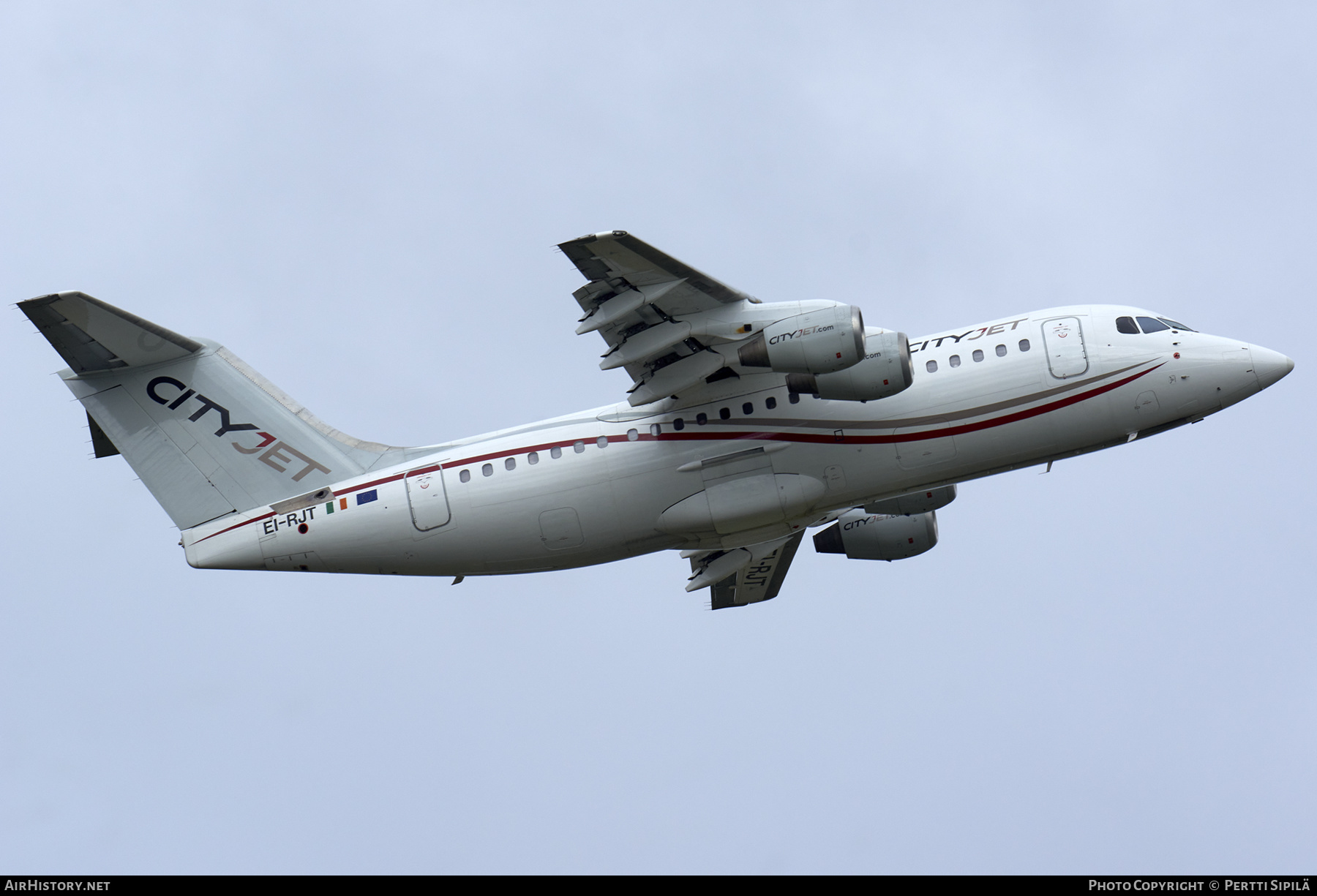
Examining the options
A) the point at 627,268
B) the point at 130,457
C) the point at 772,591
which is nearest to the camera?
the point at 627,268

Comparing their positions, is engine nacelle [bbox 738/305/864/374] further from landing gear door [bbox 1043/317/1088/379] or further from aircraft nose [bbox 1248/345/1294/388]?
aircraft nose [bbox 1248/345/1294/388]

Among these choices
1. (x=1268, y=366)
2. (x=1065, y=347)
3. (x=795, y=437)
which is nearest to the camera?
(x=1268, y=366)

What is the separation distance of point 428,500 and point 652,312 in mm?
4269

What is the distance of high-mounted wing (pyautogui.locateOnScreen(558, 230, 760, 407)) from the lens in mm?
16094

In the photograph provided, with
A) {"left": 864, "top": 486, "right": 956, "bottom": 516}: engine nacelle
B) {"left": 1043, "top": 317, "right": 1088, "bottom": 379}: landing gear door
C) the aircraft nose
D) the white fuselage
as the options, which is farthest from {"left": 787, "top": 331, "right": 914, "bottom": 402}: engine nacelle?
the aircraft nose

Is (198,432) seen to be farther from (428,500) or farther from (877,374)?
(877,374)

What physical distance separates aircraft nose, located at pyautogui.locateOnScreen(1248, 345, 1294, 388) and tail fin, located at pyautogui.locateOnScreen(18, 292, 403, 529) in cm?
1200

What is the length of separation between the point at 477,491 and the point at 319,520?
2296 millimetres

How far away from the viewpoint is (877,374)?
1669 centimetres

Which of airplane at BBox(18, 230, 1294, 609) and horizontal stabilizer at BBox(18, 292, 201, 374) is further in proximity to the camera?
horizontal stabilizer at BBox(18, 292, 201, 374)

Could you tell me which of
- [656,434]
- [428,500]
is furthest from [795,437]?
[428,500]
